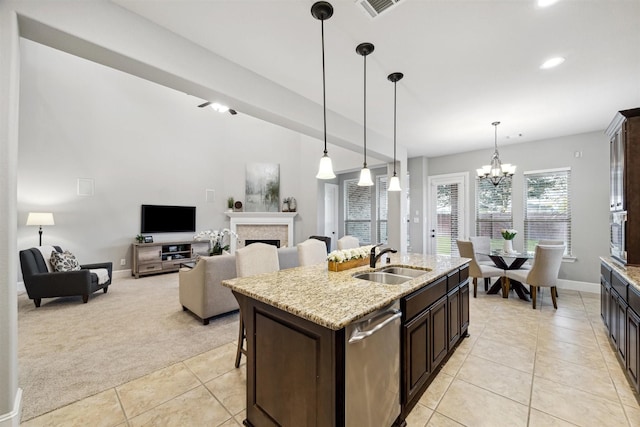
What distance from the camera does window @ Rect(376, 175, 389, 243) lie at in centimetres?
747

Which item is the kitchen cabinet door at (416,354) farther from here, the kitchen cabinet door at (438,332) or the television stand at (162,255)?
→ the television stand at (162,255)

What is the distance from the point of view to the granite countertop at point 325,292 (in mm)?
1322

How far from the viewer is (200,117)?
7.24m

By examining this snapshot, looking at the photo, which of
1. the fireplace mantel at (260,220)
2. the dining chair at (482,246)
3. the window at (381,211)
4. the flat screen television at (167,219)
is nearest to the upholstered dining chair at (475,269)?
the dining chair at (482,246)

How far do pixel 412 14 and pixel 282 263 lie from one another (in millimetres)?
3308

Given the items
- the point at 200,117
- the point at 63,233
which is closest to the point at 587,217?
the point at 200,117

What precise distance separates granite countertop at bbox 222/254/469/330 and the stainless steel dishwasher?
0.25 feet

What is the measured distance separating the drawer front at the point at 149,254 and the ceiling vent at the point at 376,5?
624 cm

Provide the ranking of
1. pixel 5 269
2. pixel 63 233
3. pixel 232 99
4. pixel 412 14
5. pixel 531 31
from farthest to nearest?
1. pixel 63 233
2. pixel 232 99
3. pixel 531 31
4. pixel 412 14
5. pixel 5 269

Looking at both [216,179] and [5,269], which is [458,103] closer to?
[5,269]

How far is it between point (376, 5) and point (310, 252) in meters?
2.32

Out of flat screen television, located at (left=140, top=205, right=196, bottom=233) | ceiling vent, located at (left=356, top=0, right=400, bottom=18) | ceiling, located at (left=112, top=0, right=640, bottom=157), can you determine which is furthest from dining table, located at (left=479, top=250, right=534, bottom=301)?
flat screen television, located at (left=140, top=205, right=196, bottom=233)

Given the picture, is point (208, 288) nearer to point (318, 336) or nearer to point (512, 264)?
point (318, 336)

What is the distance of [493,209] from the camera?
5.67m
